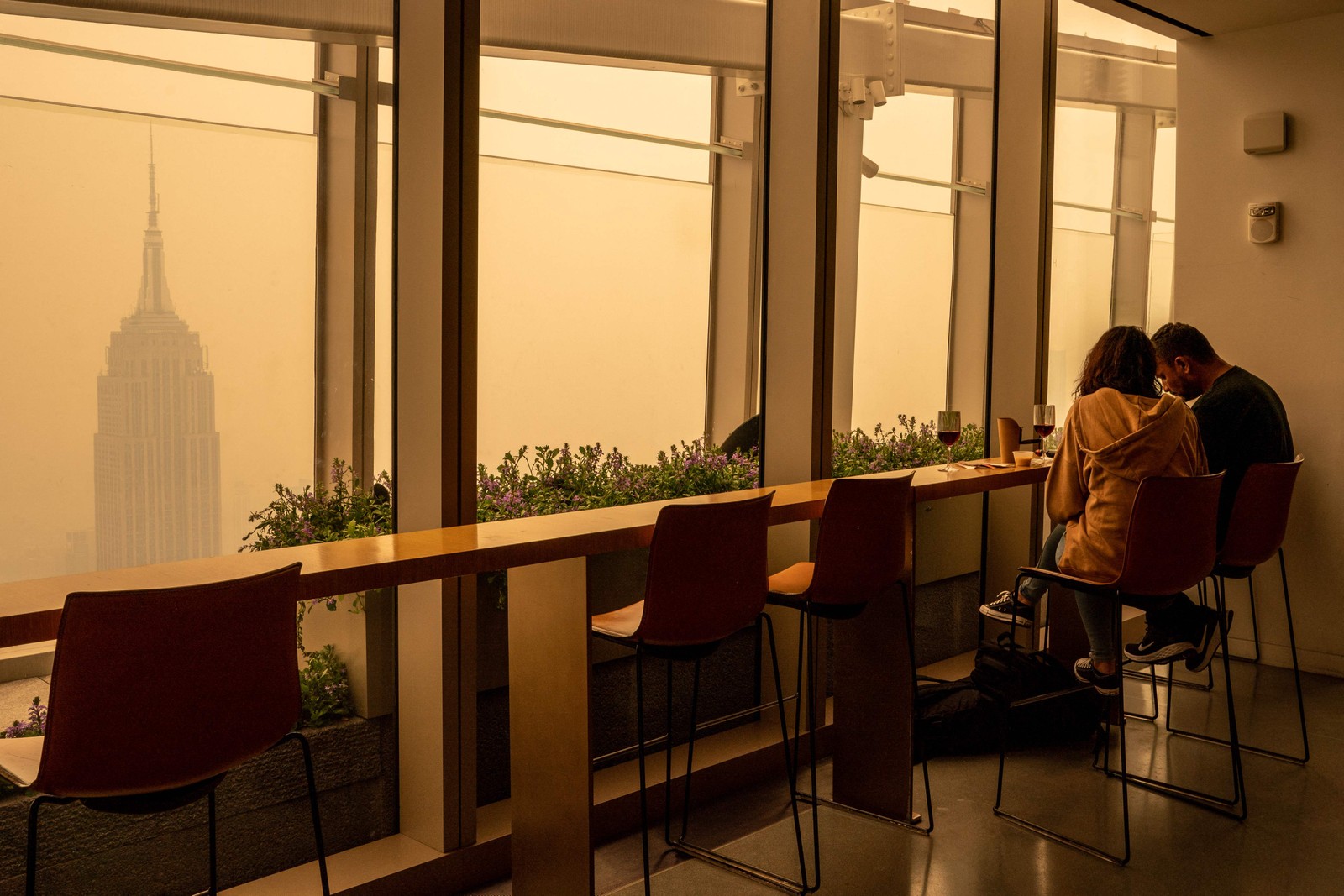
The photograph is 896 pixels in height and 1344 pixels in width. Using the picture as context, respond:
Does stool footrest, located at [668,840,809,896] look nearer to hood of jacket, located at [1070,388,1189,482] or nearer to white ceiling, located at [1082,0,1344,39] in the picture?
hood of jacket, located at [1070,388,1189,482]

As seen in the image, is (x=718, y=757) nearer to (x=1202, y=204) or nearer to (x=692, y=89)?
(x=692, y=89)

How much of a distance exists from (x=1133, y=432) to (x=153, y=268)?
2916mm

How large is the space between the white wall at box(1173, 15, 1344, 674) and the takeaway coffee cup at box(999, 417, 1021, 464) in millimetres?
1713

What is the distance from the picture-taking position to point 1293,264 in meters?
4.89

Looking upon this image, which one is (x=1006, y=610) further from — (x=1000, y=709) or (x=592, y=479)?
(x=592, y=479)

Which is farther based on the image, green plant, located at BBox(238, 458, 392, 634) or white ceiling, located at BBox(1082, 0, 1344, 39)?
white ceiling, located at BBox(1082, 0, 1344, 39)

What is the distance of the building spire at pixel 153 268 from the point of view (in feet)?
9.22

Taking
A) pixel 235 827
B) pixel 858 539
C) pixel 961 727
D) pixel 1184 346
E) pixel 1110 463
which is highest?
pixel 1184 346

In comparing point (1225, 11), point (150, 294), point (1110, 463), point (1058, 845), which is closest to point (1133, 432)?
point (1110, 463)

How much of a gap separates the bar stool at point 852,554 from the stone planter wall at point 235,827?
1.20 m

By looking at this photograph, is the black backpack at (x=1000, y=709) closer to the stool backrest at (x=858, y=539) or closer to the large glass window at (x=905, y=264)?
the stool backrest at (x=858, y=539)

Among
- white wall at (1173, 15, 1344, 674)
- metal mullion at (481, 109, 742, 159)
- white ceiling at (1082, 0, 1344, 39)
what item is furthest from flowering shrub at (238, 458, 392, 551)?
white wall at (1173, 15, 1344, 674)

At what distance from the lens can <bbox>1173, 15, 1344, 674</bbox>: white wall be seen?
4.77 meters

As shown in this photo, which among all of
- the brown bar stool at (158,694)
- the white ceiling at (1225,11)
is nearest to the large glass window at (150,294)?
the brown bar stool at (158,694)
